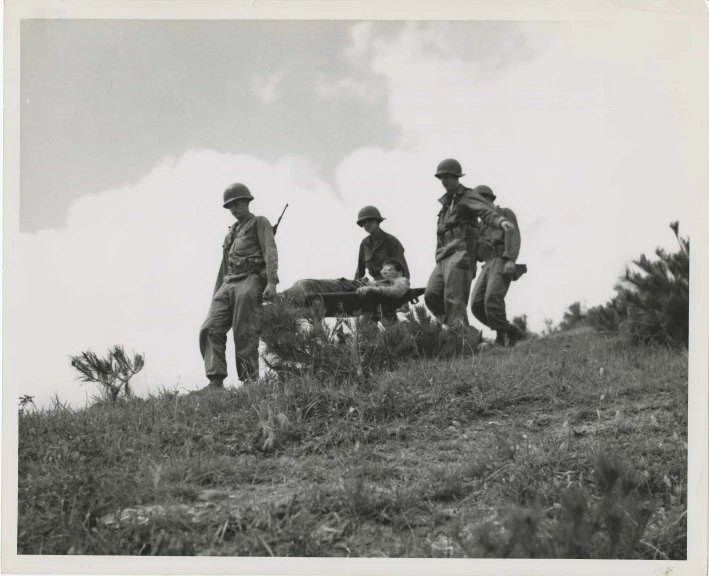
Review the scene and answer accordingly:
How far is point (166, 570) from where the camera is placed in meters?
5.00

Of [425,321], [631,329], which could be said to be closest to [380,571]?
[425,321]

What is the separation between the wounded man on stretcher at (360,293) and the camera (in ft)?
30.6

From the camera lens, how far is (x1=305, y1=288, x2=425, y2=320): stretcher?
9459 millimetres

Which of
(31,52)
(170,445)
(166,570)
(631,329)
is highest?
(31,52)

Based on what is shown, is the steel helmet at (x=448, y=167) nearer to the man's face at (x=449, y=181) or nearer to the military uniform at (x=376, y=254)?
the man's face at (x=449, y=181)

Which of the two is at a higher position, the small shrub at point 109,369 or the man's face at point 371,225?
the man's face at point 371,225

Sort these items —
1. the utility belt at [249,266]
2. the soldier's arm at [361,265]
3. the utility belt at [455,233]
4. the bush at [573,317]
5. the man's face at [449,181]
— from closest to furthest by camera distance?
1. the utility belt at [249,266]
2. the man's face at [449,181]
3. the utility belt at [455,233]
4. the soldier's arm at [361,265]
5. the bush at [573,317]

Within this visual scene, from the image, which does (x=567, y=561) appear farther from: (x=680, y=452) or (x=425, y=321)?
(x=425, y=321)

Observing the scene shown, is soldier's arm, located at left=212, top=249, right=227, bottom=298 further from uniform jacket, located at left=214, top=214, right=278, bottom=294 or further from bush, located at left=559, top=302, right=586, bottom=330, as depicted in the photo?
bush, located at left=559, top=302, right=586, bottom=330

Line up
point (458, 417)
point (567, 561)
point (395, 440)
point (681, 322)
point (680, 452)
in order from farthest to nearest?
point (681, 322)
point (458, 417)
point (395, 440)
point (680, 452)
point (567, 561)

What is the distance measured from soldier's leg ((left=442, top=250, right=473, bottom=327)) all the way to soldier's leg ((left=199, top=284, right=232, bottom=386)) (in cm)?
269

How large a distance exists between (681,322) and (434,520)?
564cm

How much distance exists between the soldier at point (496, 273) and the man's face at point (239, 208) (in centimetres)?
297

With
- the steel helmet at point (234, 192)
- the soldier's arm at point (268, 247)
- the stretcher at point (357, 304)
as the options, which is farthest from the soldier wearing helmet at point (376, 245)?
the steel helmet at point (234, 192)
